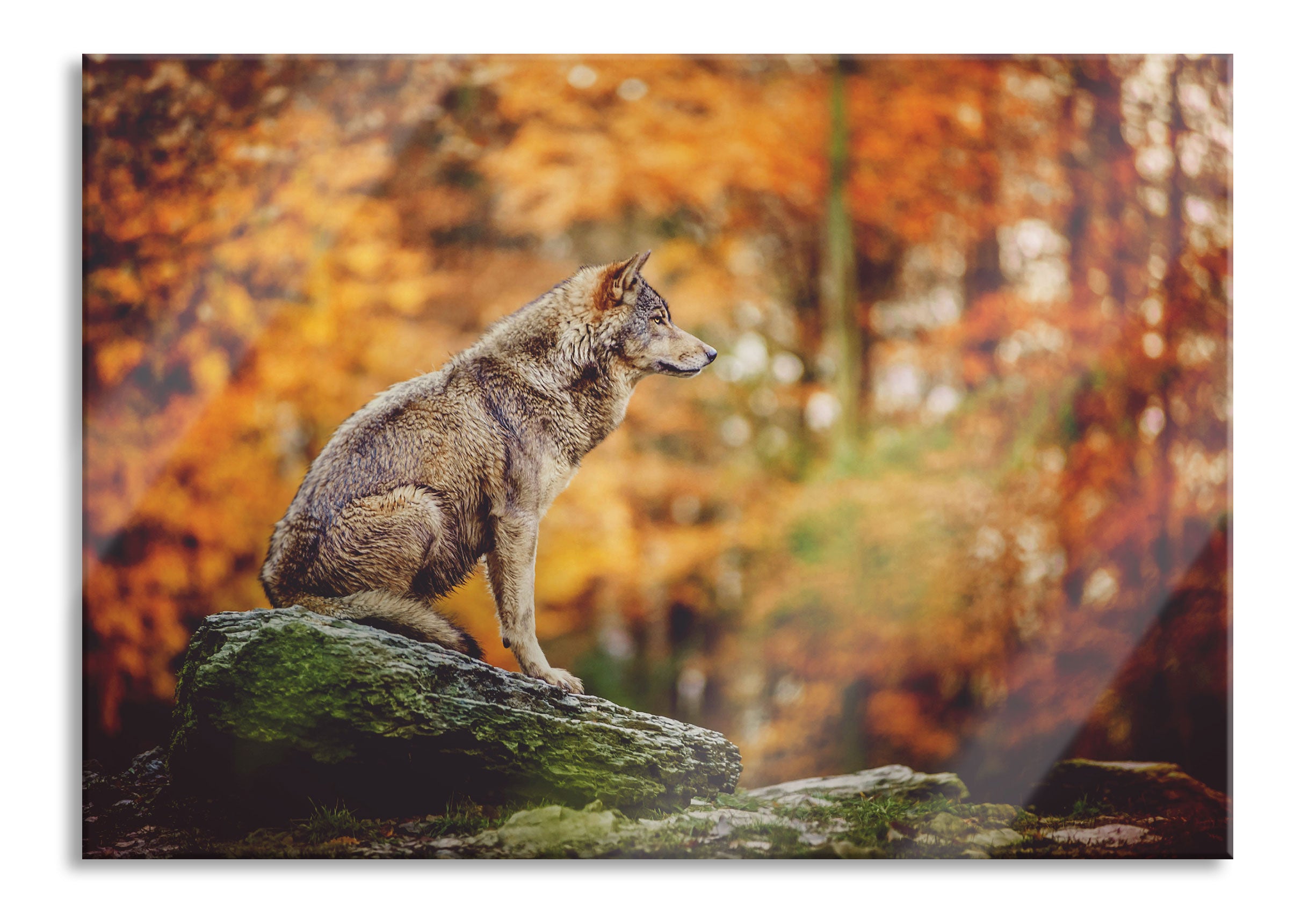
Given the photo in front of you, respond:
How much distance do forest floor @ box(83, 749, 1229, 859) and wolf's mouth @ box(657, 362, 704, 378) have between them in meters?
1.56

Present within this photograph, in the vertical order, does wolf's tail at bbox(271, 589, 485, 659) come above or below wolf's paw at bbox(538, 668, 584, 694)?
above

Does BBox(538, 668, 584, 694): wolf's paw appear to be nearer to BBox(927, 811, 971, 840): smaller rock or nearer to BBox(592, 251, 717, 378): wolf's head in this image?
BBox(592, 251, 717, 378): wolf's head

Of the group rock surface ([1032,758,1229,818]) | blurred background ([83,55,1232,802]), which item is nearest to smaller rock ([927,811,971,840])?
blurred background ([83,55,1232,802])

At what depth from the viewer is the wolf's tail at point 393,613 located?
324cm

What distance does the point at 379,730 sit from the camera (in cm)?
318

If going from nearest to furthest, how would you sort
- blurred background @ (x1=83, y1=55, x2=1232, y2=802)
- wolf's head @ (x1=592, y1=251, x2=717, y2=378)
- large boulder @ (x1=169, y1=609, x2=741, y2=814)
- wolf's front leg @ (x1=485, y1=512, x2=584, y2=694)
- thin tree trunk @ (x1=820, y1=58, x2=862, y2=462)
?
large boulder @ (x1=169, y1=609, x2=741, y2=814)
wolf's front leg @ (x1=485, y1=512, x2=584, y2=694)
wolf's head @ (x1=592, y1=251, x2=717, y2=378)
blurred background @ (x1=83, y1=55, x2=1232, y2=802)
thin tree trunk @ (x1=820, y1=58, x2=862, y2=462)

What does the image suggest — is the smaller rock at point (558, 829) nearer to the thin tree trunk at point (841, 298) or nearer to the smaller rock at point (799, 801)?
the smaller rock at point (799, 801)

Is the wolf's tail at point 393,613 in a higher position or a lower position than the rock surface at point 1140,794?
higher

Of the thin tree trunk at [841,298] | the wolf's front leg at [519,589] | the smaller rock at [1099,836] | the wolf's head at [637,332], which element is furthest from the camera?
the thin tree trunk at [841,298]

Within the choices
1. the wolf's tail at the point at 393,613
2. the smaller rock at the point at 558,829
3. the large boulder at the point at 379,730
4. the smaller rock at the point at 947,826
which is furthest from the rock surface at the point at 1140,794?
the wolf's tail at the point at 393,613

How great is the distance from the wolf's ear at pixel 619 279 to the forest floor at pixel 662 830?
6.02 ft

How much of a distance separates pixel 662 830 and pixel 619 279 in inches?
78.6

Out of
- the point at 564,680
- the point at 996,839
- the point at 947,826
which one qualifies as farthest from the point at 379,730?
the point at 996,839

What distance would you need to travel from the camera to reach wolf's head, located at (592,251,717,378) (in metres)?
3.44
